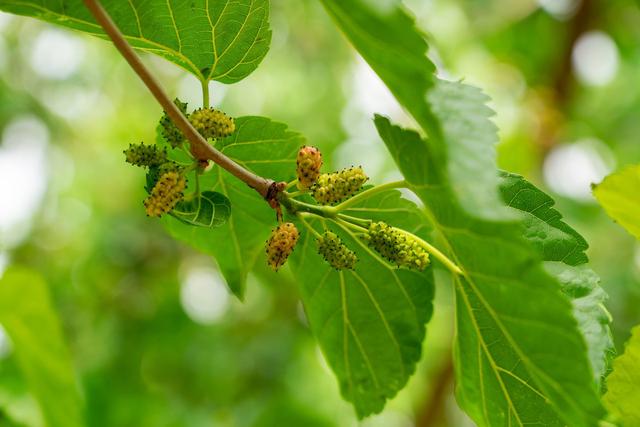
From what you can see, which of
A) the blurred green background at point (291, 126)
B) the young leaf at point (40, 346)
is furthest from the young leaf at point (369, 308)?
the blurred green background at point (291, 126)

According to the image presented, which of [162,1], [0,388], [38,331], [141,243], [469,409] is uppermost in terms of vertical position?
[141,243]

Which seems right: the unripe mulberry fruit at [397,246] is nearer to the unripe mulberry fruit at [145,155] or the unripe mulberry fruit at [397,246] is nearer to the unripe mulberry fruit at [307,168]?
the unripe mulberry fruit at [307,168]

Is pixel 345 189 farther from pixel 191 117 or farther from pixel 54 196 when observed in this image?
pixel 54 196

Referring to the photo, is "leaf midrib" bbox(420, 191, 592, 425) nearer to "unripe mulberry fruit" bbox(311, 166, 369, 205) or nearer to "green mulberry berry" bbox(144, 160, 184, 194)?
"unripe mulberry fruit" bbox(311, 166, 369, 205)

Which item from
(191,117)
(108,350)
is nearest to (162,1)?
(191,117)

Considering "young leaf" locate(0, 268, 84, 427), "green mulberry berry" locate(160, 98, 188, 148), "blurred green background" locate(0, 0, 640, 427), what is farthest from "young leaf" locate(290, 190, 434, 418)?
"blurred green background" locate(0, 0, 640, 427)

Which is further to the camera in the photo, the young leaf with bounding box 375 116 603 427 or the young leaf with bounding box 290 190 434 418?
the young leaf with bounding box 290 190 434 418
